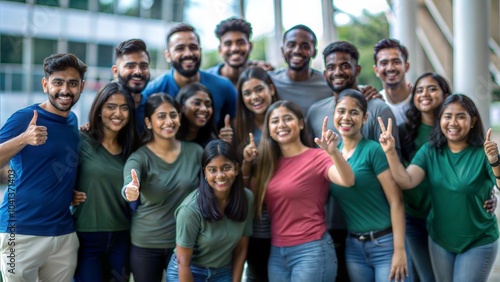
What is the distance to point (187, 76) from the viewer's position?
3.64 metres

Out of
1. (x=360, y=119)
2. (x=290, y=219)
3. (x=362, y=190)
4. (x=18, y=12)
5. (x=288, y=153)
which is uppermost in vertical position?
(x=18, y=12)

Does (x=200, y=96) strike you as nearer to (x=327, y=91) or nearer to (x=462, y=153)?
(x=327, y=91)

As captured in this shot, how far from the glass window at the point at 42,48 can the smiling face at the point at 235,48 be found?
9209mm

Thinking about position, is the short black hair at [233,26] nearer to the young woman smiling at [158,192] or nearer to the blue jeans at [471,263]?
the young woman smiling at [158,192]

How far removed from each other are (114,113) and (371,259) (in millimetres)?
1709

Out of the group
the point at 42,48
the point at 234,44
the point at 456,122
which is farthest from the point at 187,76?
the point at 42,48

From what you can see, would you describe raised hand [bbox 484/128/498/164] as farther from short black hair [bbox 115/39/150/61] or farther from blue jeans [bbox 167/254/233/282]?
short black hair [bbox 115/39/150/61]

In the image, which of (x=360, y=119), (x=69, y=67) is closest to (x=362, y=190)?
(x=360, y=119)

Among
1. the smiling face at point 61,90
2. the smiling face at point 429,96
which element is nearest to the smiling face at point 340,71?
the smiling face at point 429,96

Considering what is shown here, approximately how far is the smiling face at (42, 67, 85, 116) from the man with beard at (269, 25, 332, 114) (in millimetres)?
1526

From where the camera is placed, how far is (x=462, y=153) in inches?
110

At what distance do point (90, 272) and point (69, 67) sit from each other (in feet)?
3.88

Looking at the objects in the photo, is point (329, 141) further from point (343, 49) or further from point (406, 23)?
point (406, 23)

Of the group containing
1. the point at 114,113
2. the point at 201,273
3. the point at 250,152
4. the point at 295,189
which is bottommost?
the point at 201,273
